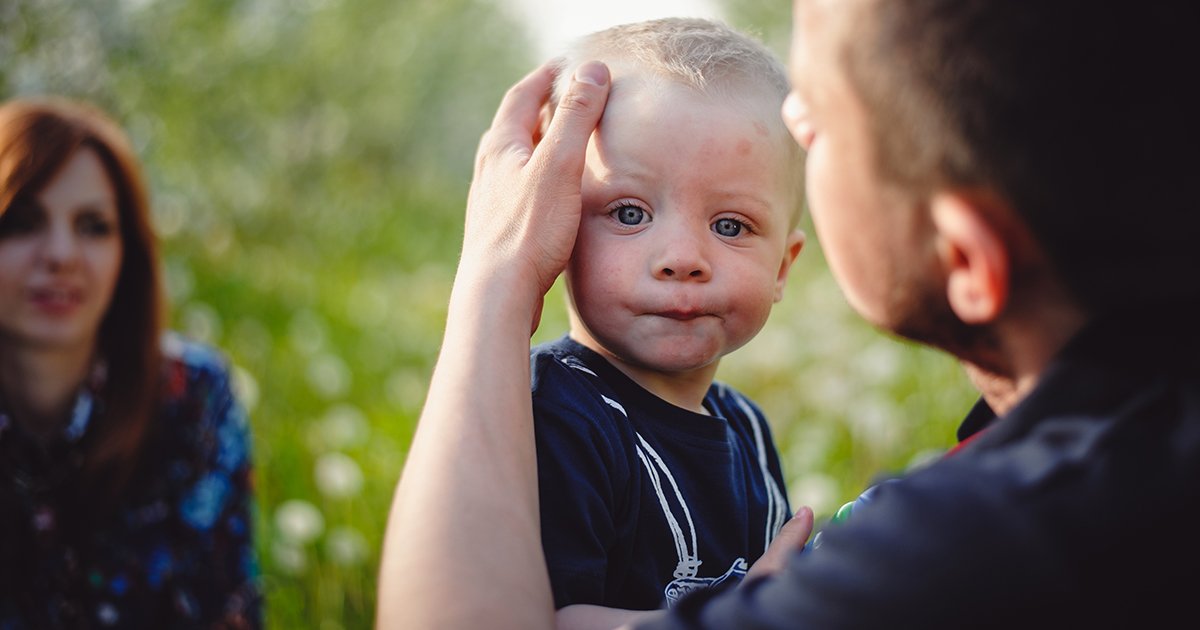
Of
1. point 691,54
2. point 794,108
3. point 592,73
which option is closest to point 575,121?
point 592,73

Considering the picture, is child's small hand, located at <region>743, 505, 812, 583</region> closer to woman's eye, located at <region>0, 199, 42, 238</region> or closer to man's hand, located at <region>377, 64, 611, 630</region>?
man's hand, located at <region>377, 64, 611, 630</region>

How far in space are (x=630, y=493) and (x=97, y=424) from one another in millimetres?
2700

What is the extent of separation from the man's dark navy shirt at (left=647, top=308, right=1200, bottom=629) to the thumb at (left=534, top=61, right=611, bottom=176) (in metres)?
0.66

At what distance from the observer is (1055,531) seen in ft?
2.87

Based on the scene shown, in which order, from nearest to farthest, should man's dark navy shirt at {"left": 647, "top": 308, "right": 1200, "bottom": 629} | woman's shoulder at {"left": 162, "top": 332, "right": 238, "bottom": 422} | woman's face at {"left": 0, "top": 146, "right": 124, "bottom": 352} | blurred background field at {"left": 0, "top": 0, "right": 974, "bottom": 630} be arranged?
man's dark navy shirt at {"left": 647, "top": 308, "right": 1200, "bottom": 629}
woman's face at {"left": 0, "top": 146, "right": 124, "bottom": 352}
woman's shoulder at {"left": 162, "top": 332, "right": 238, "bottom": 422}
blurred background field at {"left": 0, "top": 0, "right": 974, "bottom": 630}

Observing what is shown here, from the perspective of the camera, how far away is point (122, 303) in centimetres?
377

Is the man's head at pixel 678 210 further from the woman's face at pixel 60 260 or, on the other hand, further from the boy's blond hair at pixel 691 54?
the woman's face at pixel 60 260

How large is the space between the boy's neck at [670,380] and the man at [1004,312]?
1.37 feet

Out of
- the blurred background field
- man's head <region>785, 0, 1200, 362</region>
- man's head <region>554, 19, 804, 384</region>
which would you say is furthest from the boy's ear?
the blurred background field

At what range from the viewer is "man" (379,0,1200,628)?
88cm

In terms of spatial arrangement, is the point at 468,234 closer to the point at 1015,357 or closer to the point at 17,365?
the point at 1015,357

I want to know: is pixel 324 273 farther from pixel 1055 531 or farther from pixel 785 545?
pixel 1055 531

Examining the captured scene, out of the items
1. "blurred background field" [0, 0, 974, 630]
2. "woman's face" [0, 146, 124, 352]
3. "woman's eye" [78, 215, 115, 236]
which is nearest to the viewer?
"woman's face" [0, 146, 124, 352]

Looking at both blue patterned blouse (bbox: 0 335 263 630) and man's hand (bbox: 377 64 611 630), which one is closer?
man's hand (bbox: 377 64 611 630)
